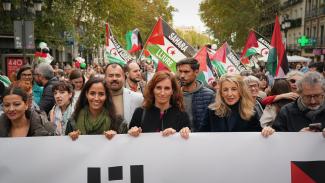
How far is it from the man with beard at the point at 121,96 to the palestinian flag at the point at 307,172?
1735mm

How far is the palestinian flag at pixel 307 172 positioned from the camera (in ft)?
11.7

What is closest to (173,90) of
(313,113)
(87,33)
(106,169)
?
(106,169)

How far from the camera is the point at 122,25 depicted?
103 ft

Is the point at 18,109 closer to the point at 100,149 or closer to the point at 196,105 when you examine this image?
the point at 100,149

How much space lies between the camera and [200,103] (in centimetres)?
469

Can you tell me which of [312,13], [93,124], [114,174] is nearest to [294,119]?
[114,174]

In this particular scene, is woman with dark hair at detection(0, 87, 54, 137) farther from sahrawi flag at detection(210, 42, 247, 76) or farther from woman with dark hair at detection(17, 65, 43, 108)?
sahrawi flag at detection(210, 42, 247, 76)

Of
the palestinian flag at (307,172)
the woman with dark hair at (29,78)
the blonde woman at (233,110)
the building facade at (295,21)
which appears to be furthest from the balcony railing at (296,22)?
the palestinian flag at (307,172)

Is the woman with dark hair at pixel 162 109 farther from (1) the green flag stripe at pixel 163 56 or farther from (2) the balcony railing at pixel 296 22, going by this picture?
(2) the balcony railing at pixel 296 22

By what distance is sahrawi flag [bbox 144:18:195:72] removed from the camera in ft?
25.5

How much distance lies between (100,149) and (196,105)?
1421 mm

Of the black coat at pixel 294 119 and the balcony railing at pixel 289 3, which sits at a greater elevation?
the balcony railing at pixel 289 3

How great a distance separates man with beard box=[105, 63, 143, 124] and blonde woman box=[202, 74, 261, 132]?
904mm

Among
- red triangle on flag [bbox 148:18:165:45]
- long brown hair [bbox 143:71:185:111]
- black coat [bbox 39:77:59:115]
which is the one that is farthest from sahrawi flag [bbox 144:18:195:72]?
long brown hair [bbox 143:71:185:111]
